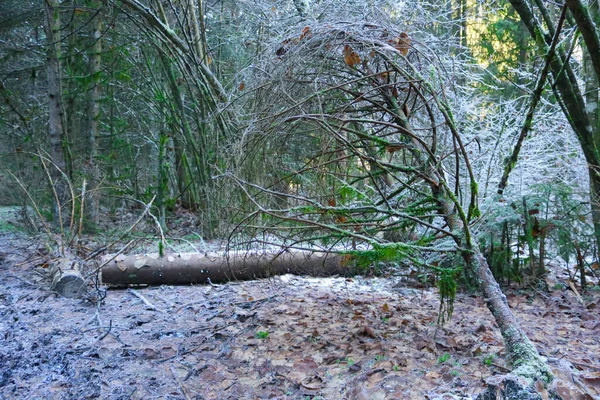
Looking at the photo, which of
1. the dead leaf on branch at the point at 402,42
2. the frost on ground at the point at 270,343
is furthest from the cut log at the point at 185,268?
the dead leaf on branch at the point at 402,42

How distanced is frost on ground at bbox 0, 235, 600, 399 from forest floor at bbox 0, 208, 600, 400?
0.01m

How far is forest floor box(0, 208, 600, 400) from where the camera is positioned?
2.80 meters

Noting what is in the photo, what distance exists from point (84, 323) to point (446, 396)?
3.15m

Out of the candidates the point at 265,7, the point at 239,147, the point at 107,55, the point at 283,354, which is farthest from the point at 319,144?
the point at 107,55

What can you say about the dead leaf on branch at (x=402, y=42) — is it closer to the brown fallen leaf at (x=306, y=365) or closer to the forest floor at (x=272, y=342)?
Result: the forest floor at (x=272, y=342)

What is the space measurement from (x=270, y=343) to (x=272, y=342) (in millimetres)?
23

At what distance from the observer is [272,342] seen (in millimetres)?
3535

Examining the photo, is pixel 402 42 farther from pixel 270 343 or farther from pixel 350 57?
pixel 270 343

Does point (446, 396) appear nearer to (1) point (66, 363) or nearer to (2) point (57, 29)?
(1) point (66, 363)

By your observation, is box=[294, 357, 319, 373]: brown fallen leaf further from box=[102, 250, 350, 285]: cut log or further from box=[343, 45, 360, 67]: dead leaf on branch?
box=[102, 250, 350, 285]: cut log

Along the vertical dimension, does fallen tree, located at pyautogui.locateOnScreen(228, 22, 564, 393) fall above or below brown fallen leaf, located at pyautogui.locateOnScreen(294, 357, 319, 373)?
above

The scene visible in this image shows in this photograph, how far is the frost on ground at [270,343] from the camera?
280cm

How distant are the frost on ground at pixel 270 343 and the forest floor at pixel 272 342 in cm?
1

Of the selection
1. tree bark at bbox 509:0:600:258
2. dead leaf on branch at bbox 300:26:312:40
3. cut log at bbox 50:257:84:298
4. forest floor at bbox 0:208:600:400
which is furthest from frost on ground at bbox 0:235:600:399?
dead leaf on branch at bbox 300:26:312:40
